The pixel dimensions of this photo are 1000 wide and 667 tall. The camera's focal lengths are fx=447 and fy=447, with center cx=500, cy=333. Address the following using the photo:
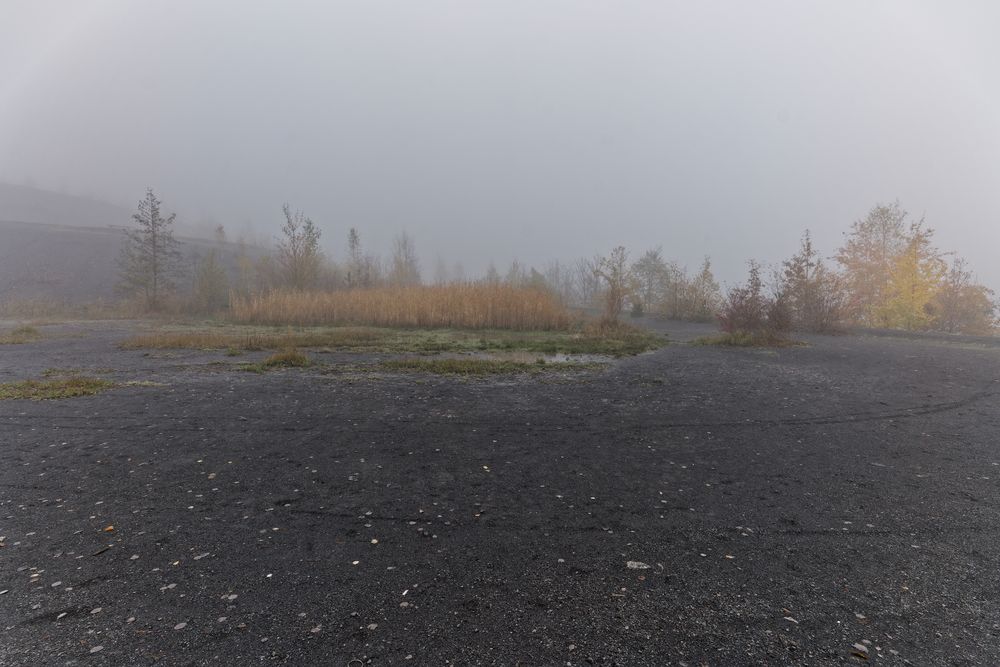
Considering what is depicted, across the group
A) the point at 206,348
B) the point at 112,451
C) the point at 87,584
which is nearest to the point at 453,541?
the point at 87,584

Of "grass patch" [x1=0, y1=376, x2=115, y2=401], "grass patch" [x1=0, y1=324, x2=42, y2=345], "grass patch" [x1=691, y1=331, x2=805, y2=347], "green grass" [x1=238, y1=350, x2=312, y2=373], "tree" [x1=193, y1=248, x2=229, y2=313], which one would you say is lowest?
"grass patch" [x1=0, y1=376, x2=115, y2=401]

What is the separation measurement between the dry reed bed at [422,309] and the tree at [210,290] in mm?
4414

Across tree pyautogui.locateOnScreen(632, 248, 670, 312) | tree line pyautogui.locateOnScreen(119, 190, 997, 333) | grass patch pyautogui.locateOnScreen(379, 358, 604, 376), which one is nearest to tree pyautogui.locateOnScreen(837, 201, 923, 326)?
tree line pyautogui.locateOnScreen(119, 190, 997, 333)

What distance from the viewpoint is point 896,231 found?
89.1 ft

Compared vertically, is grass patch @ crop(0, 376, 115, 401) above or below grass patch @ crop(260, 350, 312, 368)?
below

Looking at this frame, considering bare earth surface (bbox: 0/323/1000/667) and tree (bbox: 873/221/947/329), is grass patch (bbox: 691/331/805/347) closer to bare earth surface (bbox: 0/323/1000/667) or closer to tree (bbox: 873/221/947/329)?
bare earth surface (bbox: 0/323/1000/667)

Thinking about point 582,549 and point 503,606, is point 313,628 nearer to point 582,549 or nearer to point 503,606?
point 503,606

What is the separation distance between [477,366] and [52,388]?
22.5 ft

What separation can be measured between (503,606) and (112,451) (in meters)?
4.54

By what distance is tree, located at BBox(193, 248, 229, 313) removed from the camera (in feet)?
75.6

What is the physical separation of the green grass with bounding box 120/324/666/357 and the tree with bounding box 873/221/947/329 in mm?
16309

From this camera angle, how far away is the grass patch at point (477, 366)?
9.01m

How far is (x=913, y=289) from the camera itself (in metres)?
22.5

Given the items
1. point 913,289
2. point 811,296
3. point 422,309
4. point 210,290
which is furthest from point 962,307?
point 210,290
